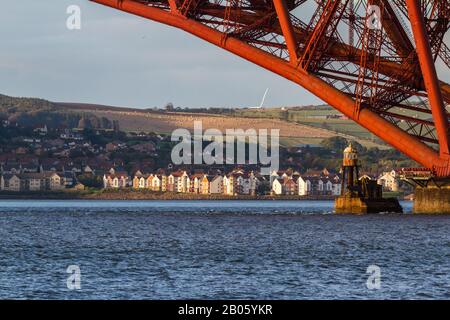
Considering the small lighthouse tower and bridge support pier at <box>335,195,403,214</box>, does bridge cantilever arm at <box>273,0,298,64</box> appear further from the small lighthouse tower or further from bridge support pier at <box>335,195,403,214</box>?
bridge support pier at <box>335,195,403,214</box>

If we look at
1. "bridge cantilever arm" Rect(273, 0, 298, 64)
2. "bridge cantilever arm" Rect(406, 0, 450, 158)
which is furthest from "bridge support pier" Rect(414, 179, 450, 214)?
"bridge cantilever arm" Rect(273, 0, 298, 64)

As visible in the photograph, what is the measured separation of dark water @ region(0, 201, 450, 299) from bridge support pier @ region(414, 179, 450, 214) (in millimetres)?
598

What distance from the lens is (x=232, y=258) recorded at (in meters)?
55.8

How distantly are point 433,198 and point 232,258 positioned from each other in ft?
87.4

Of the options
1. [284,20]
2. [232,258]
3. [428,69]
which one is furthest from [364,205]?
[232,258]

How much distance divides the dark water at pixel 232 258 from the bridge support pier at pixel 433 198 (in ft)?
1.96

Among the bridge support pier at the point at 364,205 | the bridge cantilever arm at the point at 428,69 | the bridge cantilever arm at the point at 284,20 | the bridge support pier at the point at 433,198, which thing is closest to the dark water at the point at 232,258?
the bridge support pier at the point at 433,198

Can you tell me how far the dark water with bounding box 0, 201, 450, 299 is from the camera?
4475 cm

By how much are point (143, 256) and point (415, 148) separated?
2362 centimetres

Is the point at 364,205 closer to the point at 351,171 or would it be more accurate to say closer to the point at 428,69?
the point at 351,171

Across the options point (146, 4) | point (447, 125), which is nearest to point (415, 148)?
point (447, 125)

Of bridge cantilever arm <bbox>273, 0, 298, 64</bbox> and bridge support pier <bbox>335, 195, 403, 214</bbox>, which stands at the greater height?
bridge cantilever arm <bbox>273, 0, 298, 64</bbox>

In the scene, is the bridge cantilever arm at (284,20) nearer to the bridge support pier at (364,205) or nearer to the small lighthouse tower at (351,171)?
the small lighthouse tower at (351,171)

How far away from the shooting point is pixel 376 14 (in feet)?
255
